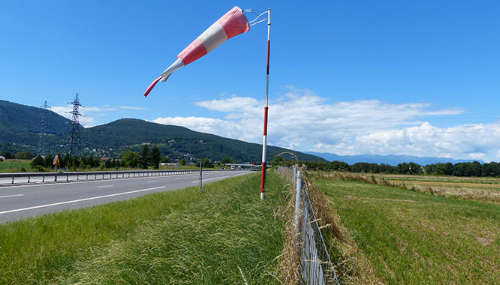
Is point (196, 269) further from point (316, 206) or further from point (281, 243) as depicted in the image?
point (316, 206)

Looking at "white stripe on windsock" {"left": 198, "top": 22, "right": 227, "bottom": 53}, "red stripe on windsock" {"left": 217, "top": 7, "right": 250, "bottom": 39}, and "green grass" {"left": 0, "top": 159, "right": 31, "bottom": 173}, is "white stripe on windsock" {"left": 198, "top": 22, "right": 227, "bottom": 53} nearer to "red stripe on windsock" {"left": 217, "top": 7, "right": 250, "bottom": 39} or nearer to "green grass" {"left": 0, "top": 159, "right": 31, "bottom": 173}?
"red stripe on windsock" {"left": 217, "top": 7, "right": 250, "bottom": 39}

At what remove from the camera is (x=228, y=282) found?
3.26 meters

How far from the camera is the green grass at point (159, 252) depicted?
3.55 meters

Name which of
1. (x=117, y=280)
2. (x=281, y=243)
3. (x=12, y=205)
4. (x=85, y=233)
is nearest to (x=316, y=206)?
(x=281, y=243)

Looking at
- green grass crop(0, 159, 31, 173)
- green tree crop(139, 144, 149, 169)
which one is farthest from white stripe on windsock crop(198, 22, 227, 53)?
green tree crop(139, 144, 149, 169)

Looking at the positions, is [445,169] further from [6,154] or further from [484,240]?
[6,154]

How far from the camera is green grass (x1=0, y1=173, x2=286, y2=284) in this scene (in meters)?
3.55

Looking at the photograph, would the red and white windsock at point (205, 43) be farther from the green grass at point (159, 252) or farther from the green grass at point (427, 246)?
the green grass at point (427, 246)

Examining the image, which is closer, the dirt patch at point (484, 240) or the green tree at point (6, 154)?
the dirt patch at point (484, 240)

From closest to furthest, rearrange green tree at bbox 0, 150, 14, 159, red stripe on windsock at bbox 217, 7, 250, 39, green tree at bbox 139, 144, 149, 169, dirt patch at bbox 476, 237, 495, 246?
1. red stripe on windsock at bbox 217, 7, 250, 39
2. dirt patch at bbox 476, 237, 495, 246
3. green tree at bbox 139, 144, 149, 169
4. green tree at bbox 0, 150, 14, 159

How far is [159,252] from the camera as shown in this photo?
4379mm

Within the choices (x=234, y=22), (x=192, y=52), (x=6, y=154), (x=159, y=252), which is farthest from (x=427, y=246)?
(x=6, y=154)

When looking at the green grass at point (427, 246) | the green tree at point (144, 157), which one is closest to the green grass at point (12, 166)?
the green tree at point (144, 157)

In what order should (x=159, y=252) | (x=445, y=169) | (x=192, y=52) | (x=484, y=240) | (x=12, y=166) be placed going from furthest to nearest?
1. (x=445, y=169)
2. (x=12, y=166)
3. (x=484, y=240)
4. (x=192, y=52)
5. (x=159, y=252)
